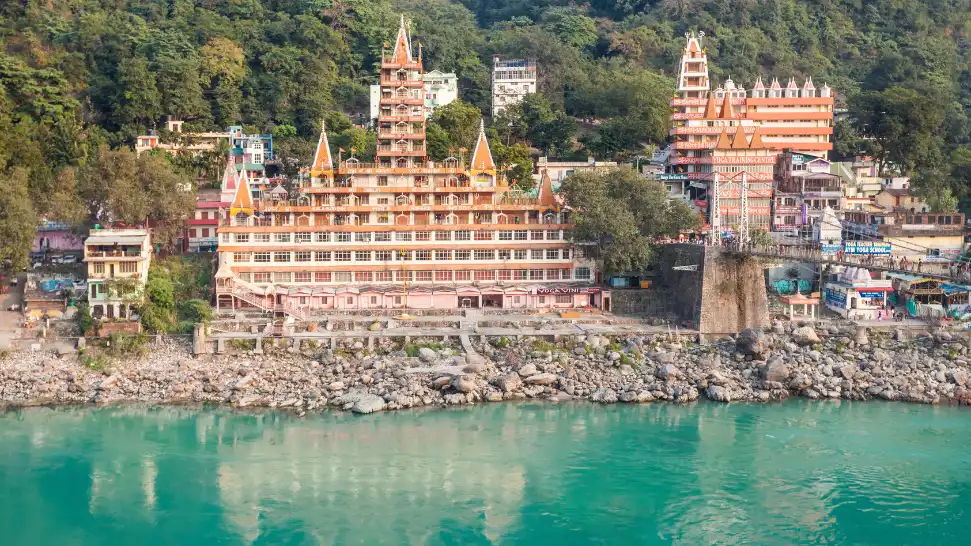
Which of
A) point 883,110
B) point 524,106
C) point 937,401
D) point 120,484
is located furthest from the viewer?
point 524,106

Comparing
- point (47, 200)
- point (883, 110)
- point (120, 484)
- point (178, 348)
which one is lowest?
point (120, 484)

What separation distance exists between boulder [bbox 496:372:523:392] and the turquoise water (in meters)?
0.65

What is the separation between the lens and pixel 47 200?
3766 cm

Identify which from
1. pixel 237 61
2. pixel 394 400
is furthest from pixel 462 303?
pixel 237 61

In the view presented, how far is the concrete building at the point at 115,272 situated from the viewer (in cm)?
3375

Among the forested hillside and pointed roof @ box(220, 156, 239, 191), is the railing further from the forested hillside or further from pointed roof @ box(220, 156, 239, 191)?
pointed roof @ box(220, 156, 239, 191)

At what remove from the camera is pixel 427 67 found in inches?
2377

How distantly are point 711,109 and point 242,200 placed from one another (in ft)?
68.2

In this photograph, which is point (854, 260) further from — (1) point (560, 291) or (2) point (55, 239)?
A: (2) point (55, 239)

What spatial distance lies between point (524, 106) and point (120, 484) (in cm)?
3171

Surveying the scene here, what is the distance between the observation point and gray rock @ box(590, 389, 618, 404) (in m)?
30.4

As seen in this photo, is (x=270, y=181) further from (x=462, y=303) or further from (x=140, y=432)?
(x=140, y=432)

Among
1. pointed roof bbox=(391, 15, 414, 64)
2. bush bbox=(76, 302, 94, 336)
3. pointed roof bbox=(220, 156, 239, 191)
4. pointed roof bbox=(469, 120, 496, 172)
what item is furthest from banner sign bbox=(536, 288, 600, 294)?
bush bbox=(76, 302, 94, 336)

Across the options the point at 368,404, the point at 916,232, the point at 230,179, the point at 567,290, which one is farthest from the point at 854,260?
the point at 230,179
